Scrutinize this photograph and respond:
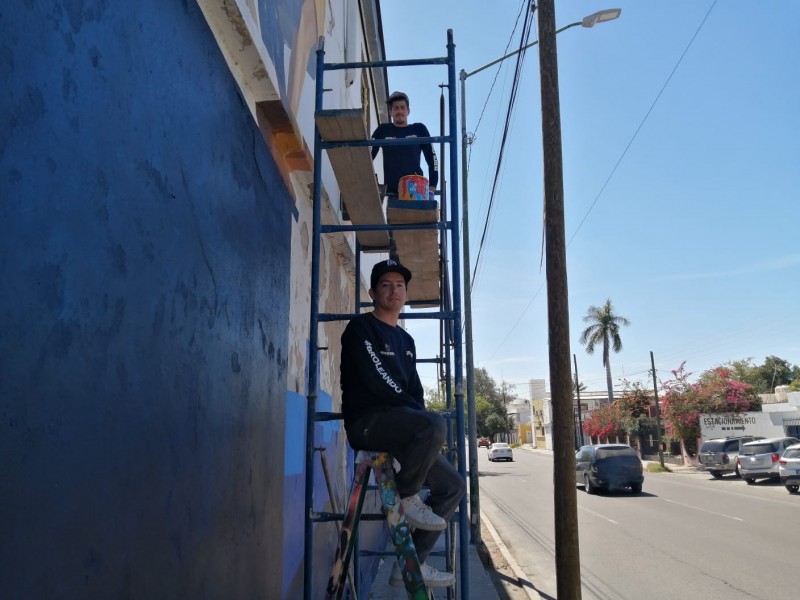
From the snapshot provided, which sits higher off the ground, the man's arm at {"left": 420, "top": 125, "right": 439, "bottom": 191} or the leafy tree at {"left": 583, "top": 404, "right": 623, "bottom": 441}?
the man's arm at {"left": 420, "top": 125, "right": 439, "bottom": 191}

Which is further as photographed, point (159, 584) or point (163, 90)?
point (163, 90)

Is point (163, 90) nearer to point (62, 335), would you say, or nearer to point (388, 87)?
point (62, 335)

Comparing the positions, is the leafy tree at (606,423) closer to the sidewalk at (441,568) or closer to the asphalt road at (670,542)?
the asphalt road at (670,542)

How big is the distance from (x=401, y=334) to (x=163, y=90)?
5.41 ft

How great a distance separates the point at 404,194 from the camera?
13.8 feet

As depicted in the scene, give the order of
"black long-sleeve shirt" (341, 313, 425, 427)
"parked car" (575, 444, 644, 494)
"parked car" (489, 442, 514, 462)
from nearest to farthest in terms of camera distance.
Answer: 1. "black long-sleeve shirt" (341, 313, 425, 427)
2. "parked car" (575, 444, 644, 494)
3. "parked car" (489, 442, 514, 462)

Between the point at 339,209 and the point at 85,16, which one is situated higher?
the point at 339,209

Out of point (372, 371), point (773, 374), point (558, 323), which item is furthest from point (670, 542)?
point (773, 374)

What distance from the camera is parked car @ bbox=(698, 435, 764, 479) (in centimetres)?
2462

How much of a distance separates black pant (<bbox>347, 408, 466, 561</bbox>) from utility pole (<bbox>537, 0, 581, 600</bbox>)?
103 inches

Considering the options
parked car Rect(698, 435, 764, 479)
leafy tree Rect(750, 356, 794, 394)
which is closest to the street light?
parked car Rect(698, 435, 764, 479)

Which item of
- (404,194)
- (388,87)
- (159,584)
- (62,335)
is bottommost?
(159,584)

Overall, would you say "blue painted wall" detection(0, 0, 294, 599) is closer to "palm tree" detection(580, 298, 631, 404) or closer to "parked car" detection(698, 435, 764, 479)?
"parked car" detection(698, 435, 764, 479)

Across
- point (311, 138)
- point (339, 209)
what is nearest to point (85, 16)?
point (311, 138)
